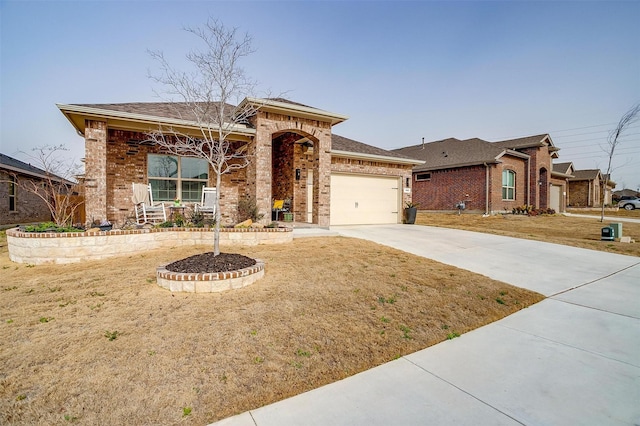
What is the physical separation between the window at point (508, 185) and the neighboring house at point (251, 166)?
36.0 feet

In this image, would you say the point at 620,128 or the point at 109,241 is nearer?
the point at 109,241

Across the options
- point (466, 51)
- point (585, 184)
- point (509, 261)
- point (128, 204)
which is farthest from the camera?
point (585, 184)

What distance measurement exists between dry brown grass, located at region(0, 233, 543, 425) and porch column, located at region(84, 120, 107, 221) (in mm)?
2598

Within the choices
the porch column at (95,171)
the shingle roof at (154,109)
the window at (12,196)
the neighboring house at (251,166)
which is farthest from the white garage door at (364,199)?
the window at (12,196)

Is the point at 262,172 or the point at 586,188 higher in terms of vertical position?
the point at 586,188

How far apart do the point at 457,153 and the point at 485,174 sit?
285 cm

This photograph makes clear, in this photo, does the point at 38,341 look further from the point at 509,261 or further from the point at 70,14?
the point at 70,14

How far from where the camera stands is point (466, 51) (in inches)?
462

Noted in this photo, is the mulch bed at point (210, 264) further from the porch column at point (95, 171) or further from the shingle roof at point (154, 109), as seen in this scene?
the shingle roof at point (154, 109)

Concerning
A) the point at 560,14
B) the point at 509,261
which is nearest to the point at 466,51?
the point at 560,14

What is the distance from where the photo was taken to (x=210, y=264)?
4.66m

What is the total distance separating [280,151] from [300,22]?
492 centimetres

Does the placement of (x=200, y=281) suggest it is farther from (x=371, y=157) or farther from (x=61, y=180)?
(x=371, y=157)

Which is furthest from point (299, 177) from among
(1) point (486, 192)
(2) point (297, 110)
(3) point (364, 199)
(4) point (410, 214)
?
(1) point (486, 192)
